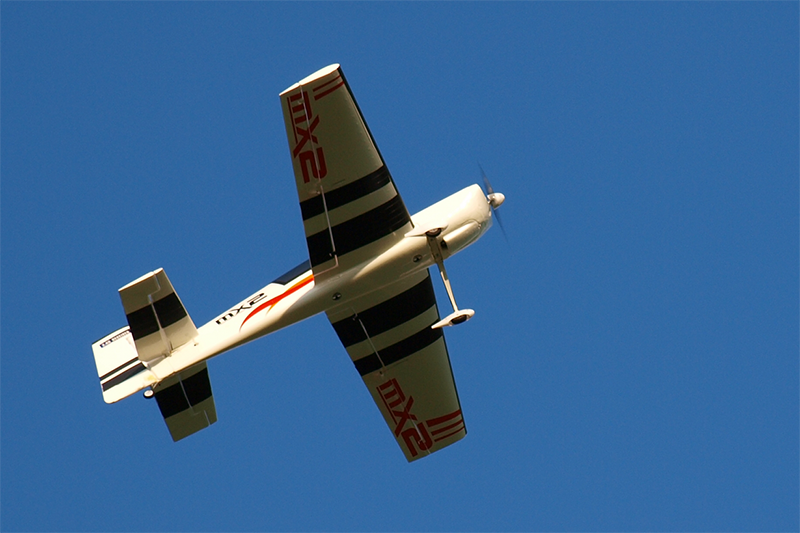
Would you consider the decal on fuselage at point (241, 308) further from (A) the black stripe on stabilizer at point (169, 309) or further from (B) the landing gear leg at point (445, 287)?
(B) the landing gear leg at point (445, 287)

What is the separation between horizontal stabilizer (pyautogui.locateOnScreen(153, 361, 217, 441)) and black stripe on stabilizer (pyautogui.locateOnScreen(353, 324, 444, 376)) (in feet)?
8.82

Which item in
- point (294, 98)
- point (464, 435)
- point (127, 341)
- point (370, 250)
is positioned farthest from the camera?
point (464, 435)

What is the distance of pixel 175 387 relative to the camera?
55.8 feet

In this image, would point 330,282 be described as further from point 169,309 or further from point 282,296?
point 169,309

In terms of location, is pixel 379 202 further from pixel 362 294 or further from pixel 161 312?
pixel 161 312

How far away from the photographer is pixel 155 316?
54.7ft

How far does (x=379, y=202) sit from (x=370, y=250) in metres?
0.82

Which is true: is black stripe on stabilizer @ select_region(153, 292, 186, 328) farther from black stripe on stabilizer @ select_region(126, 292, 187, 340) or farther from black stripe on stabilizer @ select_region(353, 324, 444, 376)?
black stripe on stabilizer @ select_region(353, 324, 444, 376)

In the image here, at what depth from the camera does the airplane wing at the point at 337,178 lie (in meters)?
15.5

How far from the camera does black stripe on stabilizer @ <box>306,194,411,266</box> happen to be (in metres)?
16.4

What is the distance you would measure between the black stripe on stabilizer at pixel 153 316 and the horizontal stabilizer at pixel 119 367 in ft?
2.23

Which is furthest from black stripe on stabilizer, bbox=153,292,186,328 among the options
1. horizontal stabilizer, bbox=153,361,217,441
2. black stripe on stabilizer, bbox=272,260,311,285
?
black stripe on stabilizer, bbox=272,260,311,285

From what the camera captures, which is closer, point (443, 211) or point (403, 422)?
point (443, 211)

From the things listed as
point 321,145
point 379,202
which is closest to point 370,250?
point 379,202
